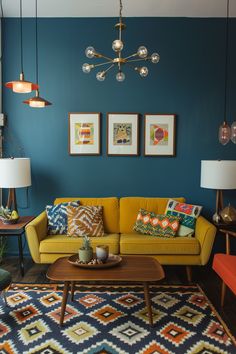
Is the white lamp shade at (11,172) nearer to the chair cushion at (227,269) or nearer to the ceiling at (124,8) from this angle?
the ceiling at (124,8)

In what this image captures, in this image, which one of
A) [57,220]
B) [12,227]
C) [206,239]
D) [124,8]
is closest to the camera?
[206,239]

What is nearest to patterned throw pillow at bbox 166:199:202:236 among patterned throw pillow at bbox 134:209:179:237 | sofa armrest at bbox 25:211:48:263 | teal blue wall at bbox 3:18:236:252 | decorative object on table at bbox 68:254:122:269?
patterned throw pillow at bbox 134:209:179:237

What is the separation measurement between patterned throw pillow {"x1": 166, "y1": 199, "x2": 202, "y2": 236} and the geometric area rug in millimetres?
657

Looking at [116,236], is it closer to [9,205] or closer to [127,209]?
[127,209]

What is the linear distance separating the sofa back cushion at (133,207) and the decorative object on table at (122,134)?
2.12 ft

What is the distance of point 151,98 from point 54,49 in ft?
4.68

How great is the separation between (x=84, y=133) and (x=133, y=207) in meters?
1.18

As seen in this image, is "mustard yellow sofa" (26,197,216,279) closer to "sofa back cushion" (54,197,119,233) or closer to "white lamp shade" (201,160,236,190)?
"sofa back cushion" (54,197,119,233)

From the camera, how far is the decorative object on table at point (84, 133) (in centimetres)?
407

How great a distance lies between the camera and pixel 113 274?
8.25ft

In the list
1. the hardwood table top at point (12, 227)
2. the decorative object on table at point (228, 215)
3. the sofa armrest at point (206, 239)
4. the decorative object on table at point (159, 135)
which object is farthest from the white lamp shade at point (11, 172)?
the decorative object on table at point (228, 215)

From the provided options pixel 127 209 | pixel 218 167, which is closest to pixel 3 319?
pixel 127 209

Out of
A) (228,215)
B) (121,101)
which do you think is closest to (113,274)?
(228,215)

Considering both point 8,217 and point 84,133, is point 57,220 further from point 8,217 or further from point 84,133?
point 84,133
